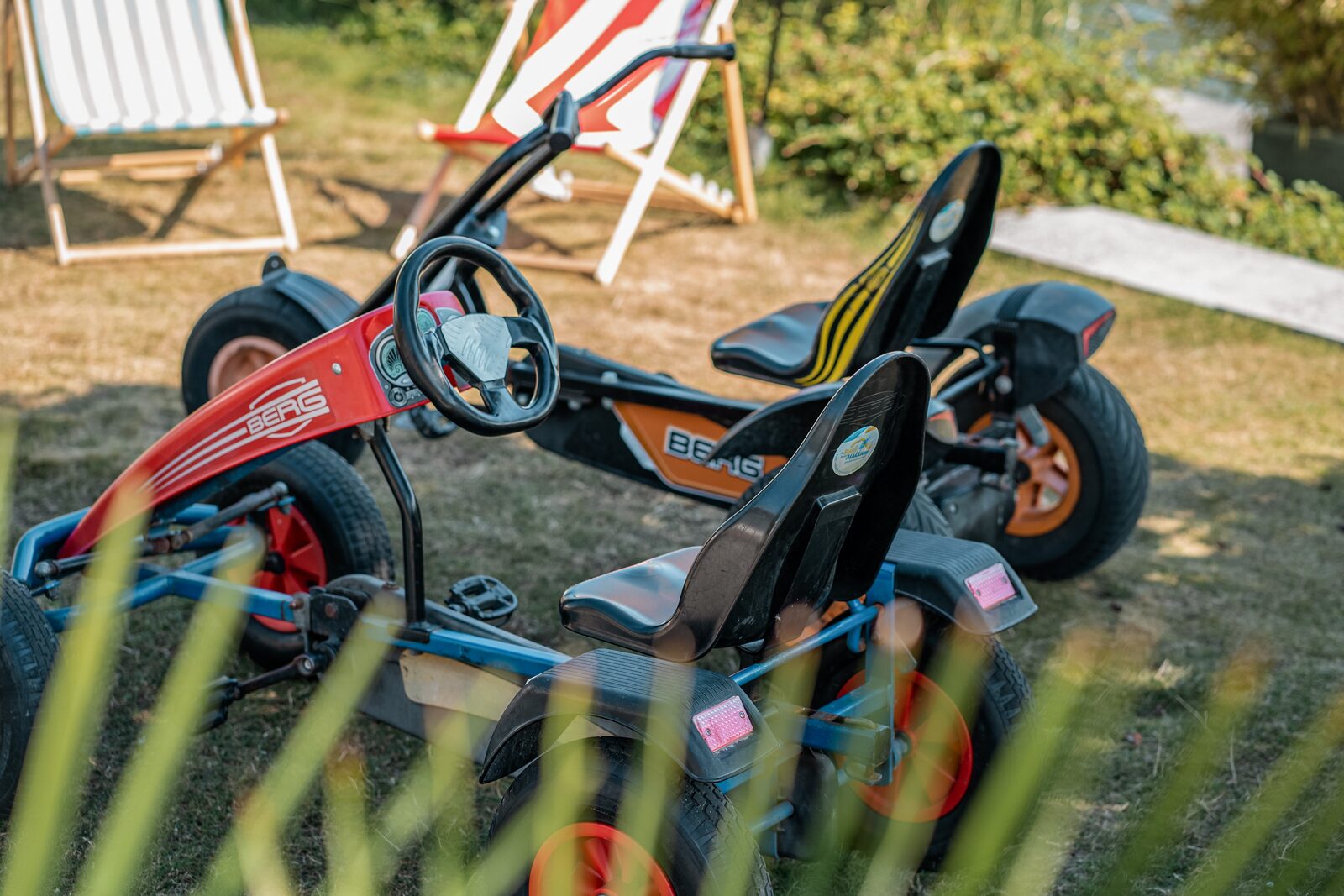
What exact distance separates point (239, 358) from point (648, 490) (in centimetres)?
124

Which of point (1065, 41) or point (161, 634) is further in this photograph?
point (1065, 41)

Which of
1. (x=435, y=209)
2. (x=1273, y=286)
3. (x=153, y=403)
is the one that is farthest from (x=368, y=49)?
(x=1273, y=286)

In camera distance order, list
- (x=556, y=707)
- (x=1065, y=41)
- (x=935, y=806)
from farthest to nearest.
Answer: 1. (x=1065, y=41)
2. (x=935, y=806)
3. (x=556, y=707)

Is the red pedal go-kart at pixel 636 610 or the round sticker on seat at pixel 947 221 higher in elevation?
the round sticker on seat at pixel 947 221

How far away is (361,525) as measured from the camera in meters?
2.85

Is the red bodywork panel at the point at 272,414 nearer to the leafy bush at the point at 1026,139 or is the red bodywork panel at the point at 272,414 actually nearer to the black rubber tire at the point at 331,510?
the black rubber tire at the point at 331,510

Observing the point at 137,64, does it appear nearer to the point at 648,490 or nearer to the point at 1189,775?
the point at 648,490

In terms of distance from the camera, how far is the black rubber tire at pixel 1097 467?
11.3 feet

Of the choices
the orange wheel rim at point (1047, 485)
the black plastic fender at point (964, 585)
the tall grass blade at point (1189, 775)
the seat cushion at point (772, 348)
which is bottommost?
the tall grass blade at point (1189, 775)

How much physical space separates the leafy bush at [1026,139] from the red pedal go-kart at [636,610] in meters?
4.55

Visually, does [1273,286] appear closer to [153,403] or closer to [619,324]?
[619,324]

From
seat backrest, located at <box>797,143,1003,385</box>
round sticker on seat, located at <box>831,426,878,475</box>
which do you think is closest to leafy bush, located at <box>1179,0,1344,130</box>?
seat backrest, located at <box>797,143,1003,385</box>

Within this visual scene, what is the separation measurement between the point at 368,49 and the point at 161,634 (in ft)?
22.1

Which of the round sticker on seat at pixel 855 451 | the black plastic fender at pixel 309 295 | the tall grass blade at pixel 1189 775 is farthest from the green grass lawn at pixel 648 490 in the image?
the round sticker on seat at pixel 855 451
